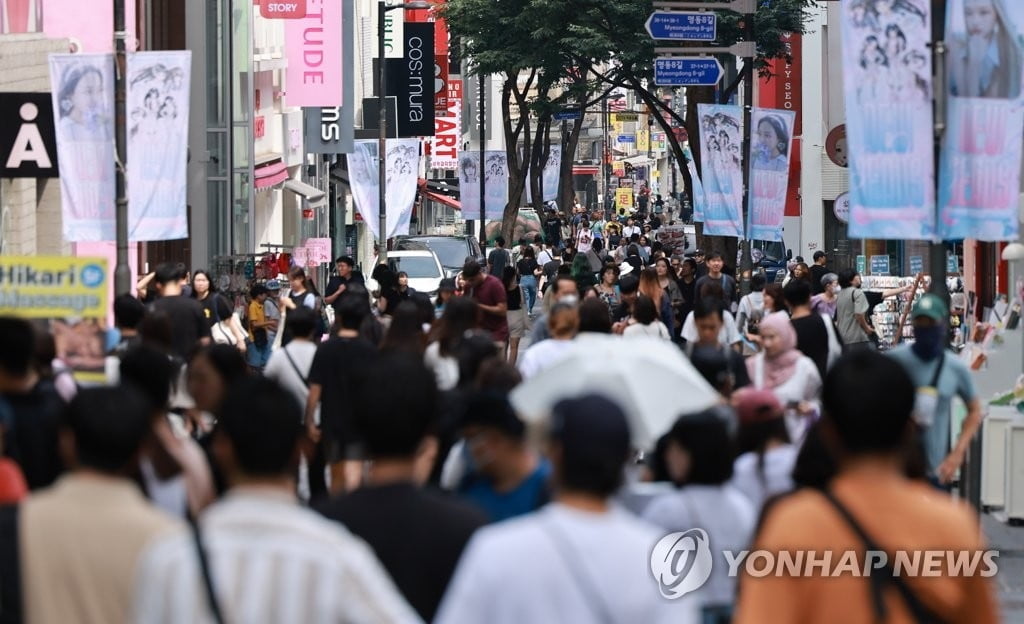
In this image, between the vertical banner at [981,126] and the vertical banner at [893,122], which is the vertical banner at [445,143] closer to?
the vertical banner at [981,126]

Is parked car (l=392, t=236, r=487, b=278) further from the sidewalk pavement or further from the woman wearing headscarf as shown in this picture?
the woman wearing headscarf

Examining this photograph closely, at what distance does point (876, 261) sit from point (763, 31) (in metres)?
9.76

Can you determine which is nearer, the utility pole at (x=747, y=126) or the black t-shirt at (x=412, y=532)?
the black t-shirt at (x=412, y=532)

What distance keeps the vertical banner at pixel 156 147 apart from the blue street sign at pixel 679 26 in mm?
9202

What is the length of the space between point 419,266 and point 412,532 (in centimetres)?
3056

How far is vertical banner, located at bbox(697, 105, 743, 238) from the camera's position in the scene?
2331 cm

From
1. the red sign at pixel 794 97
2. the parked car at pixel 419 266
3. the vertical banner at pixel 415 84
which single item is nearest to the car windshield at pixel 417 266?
the parked car at pixel 419 266

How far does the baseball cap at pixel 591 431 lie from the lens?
4.16 metres

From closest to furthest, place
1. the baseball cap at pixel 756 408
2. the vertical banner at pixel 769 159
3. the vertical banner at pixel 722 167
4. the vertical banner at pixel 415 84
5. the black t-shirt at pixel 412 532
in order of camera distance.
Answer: the black t-shirt at pixel 412 532
the baseball cap at pixel 756 408
the vertical banner at pixel 769 159
the vertical banner at pixel 722 167
the vertical banner at pixel 415 84

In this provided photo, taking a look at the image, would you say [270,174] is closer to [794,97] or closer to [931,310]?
[794,97]

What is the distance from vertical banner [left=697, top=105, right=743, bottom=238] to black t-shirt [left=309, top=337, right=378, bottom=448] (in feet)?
43.0

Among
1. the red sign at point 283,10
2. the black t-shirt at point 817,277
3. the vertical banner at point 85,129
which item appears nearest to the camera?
the vertical banner at point 85,129

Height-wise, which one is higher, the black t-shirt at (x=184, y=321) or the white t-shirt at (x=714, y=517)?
the black t-shirt at (x=184, y=321)

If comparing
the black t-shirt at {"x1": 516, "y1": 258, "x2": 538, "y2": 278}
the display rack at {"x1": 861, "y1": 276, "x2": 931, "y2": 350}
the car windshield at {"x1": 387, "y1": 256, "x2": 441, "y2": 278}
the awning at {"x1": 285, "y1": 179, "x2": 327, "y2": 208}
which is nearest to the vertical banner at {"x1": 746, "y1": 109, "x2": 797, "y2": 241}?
the display rack at {"x1": 861, "y1": 276, "x2": 931, "y2": 350}
